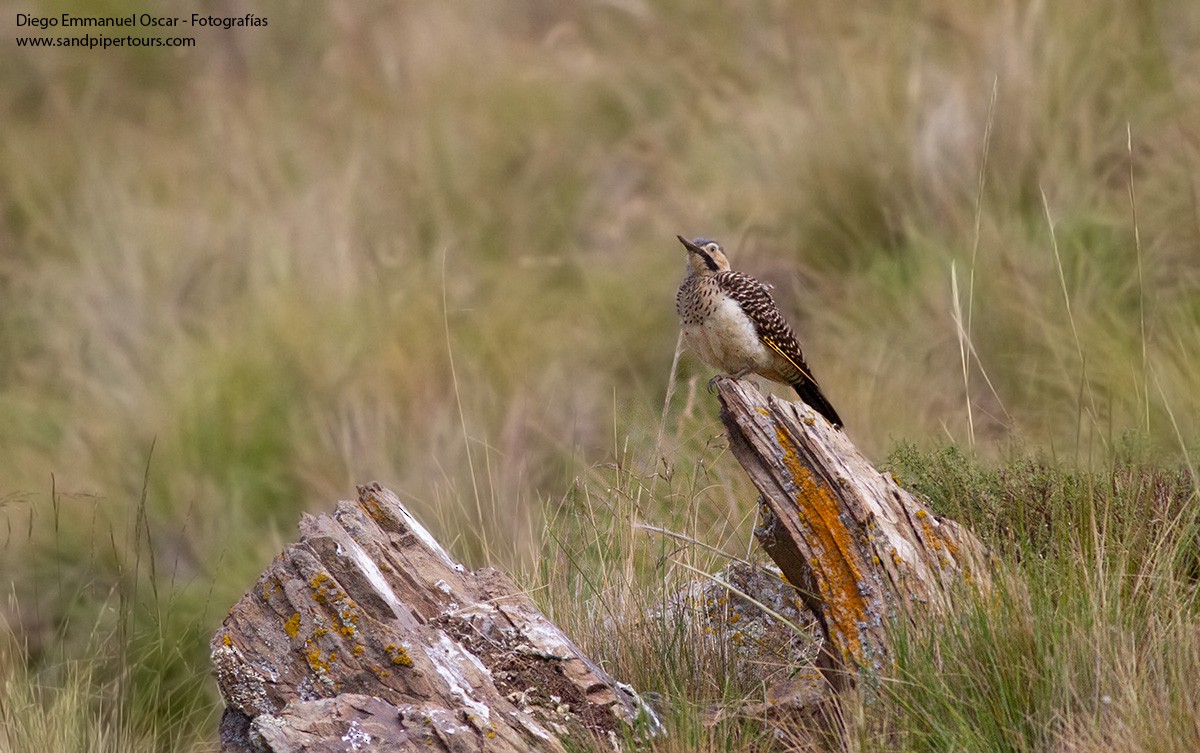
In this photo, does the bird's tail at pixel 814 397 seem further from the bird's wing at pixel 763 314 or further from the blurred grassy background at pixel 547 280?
the blurred grassy background at pixel 547 280

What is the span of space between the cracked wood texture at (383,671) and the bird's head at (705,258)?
6.93 feet

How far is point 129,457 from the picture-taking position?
8789mm

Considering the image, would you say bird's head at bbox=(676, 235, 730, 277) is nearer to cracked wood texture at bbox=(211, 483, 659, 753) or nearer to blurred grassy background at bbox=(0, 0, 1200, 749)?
blurred grassy background at bbox=(0, 0, 1200, 749)

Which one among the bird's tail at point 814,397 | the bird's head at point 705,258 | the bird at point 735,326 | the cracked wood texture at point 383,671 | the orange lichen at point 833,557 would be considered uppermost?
the bird's head at point 705,258

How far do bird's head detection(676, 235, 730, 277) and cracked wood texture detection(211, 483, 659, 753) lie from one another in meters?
2.11

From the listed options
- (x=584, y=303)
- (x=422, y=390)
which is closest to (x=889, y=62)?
(x=584, y=303)

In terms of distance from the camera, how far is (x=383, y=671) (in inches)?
138

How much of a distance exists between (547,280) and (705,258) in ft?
16.0

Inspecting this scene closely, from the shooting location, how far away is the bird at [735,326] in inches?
209

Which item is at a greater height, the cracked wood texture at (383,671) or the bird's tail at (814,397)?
the bird's tail at (814,397)

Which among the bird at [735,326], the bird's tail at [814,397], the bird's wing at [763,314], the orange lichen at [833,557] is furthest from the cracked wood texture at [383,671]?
the bird's tail at [814,397]

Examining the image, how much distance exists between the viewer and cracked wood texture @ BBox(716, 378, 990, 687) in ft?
11.7

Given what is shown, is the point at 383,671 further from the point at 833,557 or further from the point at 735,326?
the point at 735,326

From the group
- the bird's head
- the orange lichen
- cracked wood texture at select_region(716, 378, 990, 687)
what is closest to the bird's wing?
the bird's head
